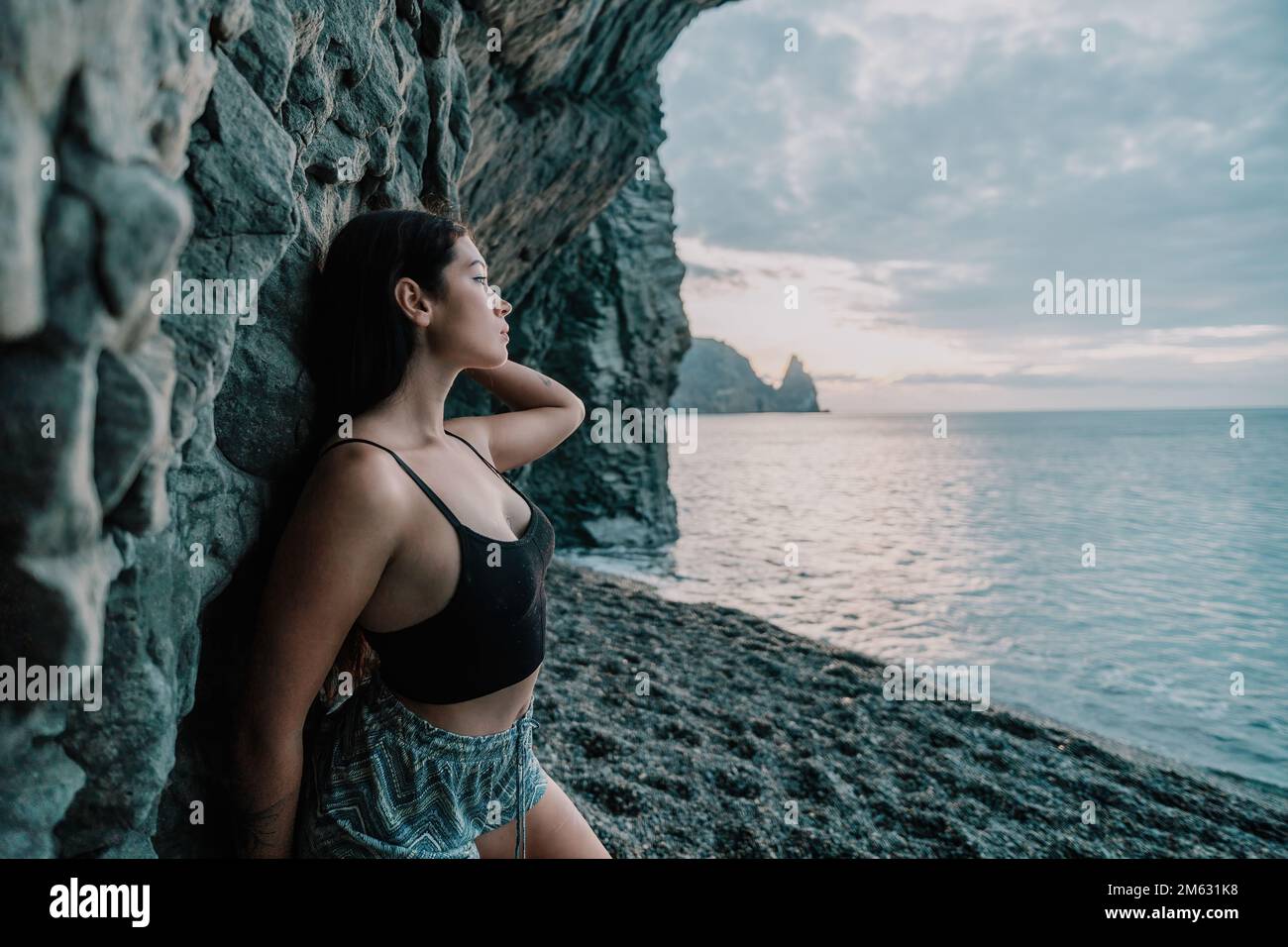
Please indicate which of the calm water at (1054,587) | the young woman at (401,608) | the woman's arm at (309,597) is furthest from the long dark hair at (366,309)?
the calm water at (1054,587)

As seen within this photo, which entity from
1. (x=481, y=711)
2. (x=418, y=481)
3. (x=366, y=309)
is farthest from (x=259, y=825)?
(x=366, y=309)

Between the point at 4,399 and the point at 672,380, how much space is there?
2107 centimetres

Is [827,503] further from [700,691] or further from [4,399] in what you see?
[4,399]

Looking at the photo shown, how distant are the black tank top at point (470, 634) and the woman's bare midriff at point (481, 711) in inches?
1.3

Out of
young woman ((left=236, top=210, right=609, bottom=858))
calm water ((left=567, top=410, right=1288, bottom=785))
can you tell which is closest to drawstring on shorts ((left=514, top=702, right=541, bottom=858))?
young woman ((left=236, top=210, right=609, bottom=858))

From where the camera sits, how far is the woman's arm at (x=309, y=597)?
1646mm

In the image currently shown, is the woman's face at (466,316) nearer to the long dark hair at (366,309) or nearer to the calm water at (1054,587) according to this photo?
the long dark hair at (366,309)

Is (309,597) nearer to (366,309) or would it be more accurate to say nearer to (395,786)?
(395,786)

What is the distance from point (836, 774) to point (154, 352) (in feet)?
18.7

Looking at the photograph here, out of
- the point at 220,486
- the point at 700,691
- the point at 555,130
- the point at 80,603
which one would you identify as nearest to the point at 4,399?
the point at 80,603

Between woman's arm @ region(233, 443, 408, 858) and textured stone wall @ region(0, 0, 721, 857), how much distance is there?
0.50ft

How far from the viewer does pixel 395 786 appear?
1.89 m

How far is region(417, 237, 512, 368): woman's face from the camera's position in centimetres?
209

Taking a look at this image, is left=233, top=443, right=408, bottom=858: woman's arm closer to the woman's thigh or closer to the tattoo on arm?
the tattoo on arm
